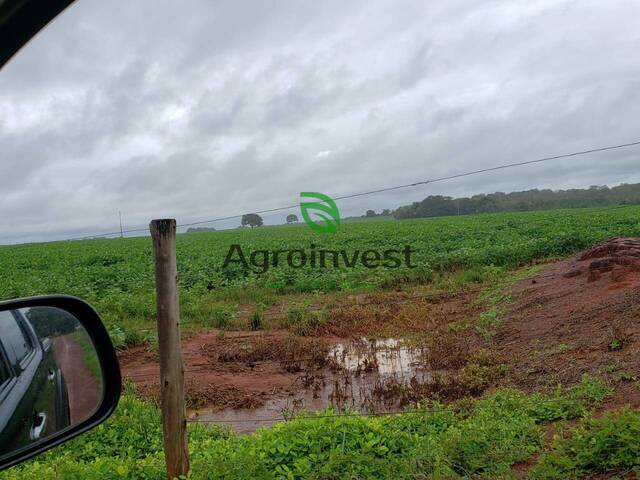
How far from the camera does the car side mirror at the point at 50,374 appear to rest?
1559 millimetres

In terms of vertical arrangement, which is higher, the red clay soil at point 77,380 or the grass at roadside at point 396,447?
the red clay soil at point 77,380

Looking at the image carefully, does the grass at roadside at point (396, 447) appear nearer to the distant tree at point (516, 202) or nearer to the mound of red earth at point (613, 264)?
the mound of red earth at point (613, 264)

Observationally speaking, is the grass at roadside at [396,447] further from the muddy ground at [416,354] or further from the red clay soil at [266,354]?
the red clay soil at [266,354]

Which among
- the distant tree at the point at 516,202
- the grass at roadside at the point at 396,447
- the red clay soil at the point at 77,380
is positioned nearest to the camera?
the red clay soil at the point at 77,380

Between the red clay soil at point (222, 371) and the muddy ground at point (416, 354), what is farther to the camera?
the red clay soil at point (222, 371)

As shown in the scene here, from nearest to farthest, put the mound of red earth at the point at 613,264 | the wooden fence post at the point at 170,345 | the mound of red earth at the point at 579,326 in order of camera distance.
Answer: the wooden fence post at the point at 170,345 → the mound of red earth at the point at 579,326 → the mound of red earth at the point at 613,264

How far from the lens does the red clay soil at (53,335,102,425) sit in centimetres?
178

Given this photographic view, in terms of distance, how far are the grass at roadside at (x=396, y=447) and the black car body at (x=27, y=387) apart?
2030 mm

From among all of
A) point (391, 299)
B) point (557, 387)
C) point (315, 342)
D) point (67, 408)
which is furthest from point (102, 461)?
point (391, 299)

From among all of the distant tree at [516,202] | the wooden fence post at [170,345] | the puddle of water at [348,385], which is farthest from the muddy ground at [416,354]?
the distant tree at [516,202]

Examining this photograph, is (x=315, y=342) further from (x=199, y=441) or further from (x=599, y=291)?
(x=599, y=291)

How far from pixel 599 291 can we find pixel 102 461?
795cm

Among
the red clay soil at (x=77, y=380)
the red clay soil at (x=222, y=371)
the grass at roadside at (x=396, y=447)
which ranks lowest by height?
the red clay soil at (x=222, y=371)

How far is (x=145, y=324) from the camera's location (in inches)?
406
